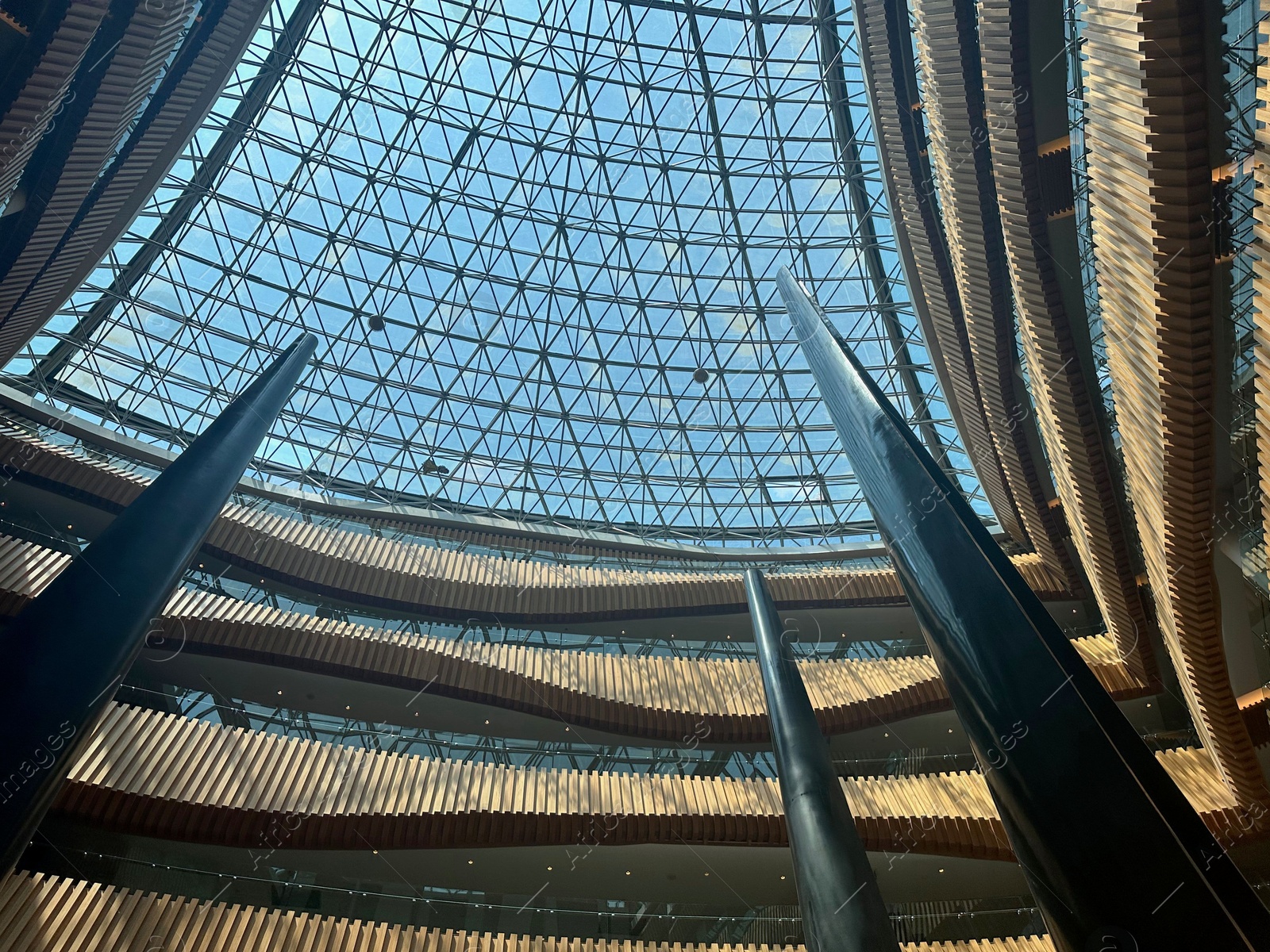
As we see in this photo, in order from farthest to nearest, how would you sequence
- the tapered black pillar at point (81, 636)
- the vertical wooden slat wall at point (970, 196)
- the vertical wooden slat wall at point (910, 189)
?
the vertical wooden slat wall at point (910, 189), the vertical wooden slat wall at point (970, 196), the tapered black pillar at point (81, 636)

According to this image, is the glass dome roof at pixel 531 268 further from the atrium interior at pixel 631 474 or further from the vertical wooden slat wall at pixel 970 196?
the vertical wooden slat wall at pixel 970 196

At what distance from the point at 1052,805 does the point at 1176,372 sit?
6.41m

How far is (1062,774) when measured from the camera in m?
4.23

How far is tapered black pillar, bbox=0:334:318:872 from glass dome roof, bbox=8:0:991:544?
81.4 feet

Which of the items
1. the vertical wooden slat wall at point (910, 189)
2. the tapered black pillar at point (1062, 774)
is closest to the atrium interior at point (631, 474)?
the tapered black pillar at point (1062, 774)

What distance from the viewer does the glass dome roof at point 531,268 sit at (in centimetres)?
2777

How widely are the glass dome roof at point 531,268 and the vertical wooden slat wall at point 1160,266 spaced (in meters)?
21.2

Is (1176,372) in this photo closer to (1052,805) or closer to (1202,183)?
(1202,183)

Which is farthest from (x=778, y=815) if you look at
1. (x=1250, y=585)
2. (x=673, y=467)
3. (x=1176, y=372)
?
(x=673, y=467)

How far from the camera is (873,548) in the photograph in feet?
110

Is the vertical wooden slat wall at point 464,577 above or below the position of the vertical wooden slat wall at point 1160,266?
below

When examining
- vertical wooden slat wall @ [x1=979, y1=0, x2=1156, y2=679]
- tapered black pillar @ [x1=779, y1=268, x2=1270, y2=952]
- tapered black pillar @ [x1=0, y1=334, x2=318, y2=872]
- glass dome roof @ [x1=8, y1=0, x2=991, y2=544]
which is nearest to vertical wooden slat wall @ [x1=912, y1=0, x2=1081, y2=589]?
vertical wooden slat wall @ [x1=979, y1=0, x2=1156, y2=679]

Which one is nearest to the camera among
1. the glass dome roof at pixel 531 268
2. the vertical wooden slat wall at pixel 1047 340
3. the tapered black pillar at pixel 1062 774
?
the tapered black pillar at pixel 1062 774

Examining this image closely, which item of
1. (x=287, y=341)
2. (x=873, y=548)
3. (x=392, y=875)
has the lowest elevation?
(x=392, y=875)
